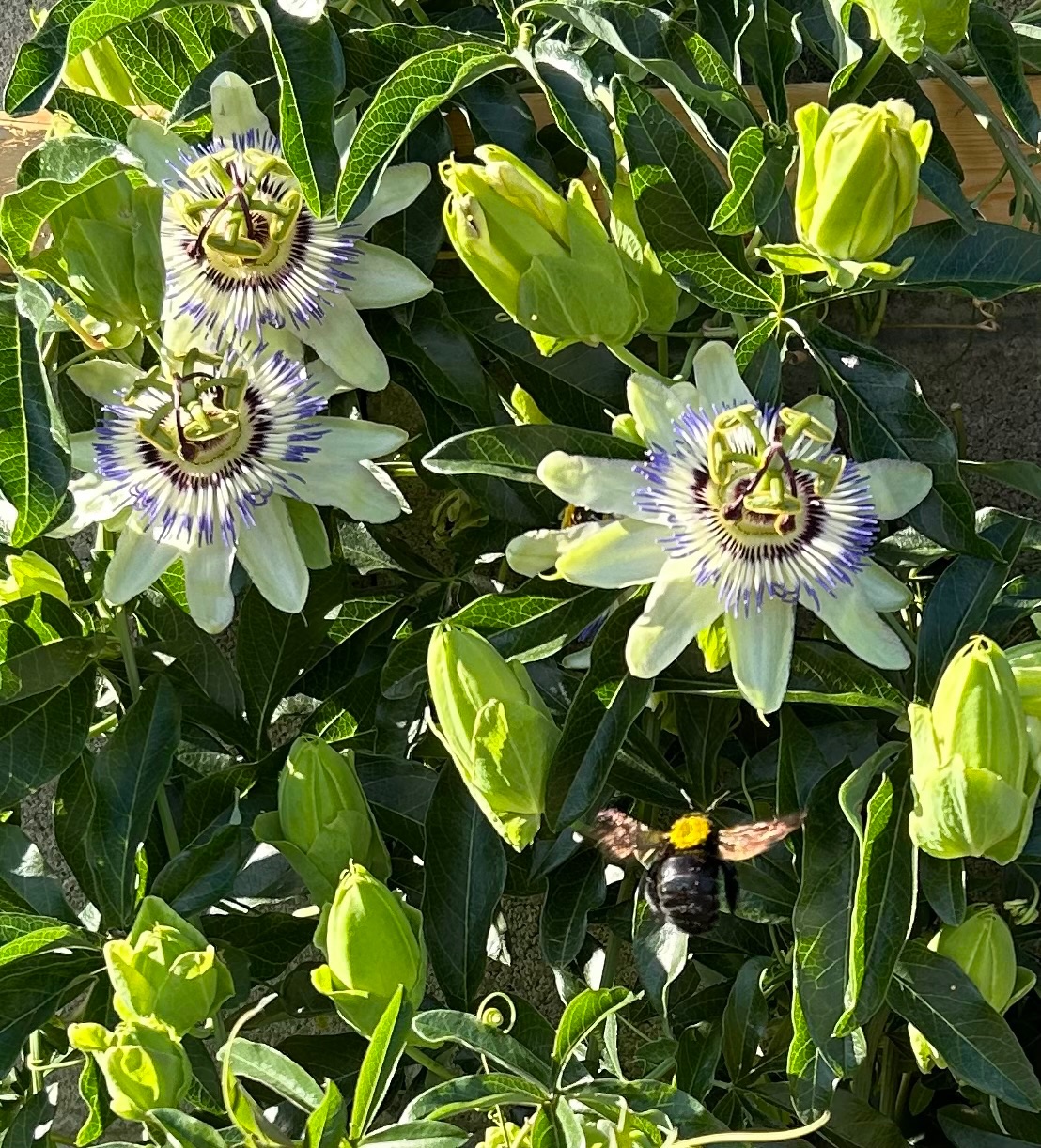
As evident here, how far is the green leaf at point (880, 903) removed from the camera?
31.1 inches

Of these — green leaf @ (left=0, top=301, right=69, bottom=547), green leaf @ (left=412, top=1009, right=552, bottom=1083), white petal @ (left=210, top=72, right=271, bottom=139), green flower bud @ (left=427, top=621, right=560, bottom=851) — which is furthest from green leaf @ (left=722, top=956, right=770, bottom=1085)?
white petal @ (left=210, top=72, right=271, bottom=139)

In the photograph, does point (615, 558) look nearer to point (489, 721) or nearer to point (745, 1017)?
point (489, 721)

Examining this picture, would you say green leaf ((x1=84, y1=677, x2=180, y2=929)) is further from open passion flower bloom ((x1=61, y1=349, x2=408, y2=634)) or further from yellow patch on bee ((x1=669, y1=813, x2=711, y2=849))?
yellow patch on bee ((x1=669, y1=813, x2=711, y2=849))

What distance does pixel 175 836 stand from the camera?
1.05 m

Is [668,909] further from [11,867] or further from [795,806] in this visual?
[11,867]

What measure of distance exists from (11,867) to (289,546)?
36 centimetres

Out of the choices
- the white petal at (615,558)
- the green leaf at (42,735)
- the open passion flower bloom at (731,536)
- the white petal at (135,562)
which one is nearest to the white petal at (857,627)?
the open passion flower bloom at (731,536)

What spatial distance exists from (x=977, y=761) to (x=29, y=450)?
0.60m

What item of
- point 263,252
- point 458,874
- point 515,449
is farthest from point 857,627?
point 263,252

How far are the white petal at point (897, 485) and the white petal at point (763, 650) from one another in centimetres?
9

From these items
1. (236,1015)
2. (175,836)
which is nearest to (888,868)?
(175,836)

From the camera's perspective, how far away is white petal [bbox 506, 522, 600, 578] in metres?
0.84

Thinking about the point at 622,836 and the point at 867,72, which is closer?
the point at 867,72

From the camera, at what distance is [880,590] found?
831 mm
